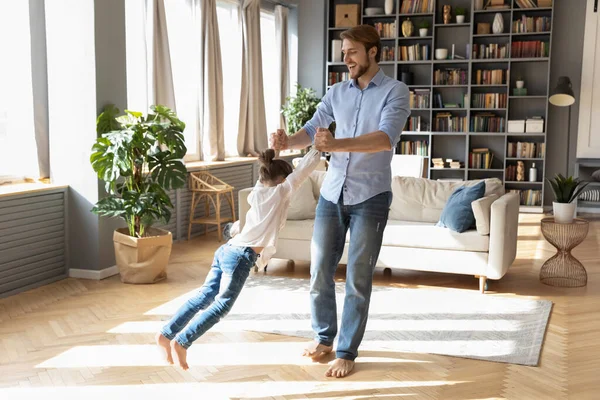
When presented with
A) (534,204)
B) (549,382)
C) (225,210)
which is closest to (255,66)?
(225,210)

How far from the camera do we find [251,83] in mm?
8969

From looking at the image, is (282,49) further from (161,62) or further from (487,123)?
(161,62)

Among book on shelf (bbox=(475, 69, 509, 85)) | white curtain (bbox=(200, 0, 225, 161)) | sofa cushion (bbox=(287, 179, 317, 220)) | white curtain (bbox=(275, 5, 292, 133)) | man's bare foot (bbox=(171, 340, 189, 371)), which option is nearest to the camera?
man's bare foot (bbox=(171, 340, 189, 371))

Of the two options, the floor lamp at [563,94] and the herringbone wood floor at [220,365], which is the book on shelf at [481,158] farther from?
the herringbone wood floor at [220,365]

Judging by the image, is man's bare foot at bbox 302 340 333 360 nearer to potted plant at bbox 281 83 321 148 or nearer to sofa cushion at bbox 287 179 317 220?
sofa cushion at bbox 287 179 317 220

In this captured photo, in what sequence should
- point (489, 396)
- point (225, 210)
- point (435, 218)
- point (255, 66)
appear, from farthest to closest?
point (255, 66)
point (225, 210)
point (435, 218)
point (489, 396)

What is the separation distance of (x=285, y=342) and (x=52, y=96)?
2790 millimetres

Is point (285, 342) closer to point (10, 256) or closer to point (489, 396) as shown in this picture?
point (489, 396)

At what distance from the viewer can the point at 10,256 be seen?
475 centimetres

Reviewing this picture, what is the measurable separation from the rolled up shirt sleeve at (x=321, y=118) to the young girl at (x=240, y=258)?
0.20 metres

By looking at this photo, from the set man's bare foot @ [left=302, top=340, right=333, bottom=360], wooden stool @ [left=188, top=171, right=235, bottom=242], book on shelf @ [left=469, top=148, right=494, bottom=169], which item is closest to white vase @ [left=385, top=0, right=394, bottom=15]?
book on shelf @ [left=469, top=148, right=494, bottom=169]

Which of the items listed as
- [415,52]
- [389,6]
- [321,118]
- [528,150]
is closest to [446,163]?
[528,150]

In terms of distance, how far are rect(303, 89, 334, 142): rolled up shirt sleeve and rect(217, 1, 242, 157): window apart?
213 inches

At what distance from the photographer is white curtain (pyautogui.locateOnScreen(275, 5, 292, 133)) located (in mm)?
9883
